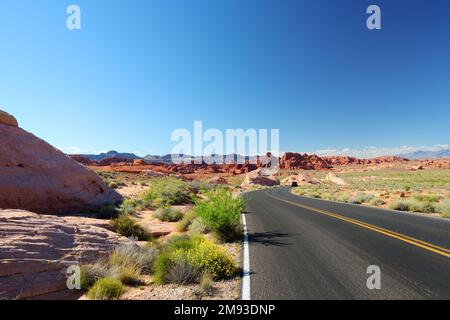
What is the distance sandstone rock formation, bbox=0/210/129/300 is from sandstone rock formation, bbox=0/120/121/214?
5.49 meters

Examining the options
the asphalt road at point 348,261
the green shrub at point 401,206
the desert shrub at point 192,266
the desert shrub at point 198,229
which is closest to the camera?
the asphalt road at point 348,261

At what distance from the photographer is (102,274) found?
612 centimetres

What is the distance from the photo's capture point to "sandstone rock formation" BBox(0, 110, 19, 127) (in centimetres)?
1437

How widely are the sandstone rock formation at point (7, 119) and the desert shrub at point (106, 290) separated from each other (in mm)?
12454

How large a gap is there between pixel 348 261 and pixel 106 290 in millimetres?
5098

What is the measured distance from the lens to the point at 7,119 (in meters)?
14.7

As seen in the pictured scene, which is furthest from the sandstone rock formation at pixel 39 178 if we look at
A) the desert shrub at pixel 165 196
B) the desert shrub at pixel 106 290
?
the desert shrub at pixel 106 290

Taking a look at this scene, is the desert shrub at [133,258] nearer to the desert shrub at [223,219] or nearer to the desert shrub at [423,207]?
the desert shrub at [223,219]

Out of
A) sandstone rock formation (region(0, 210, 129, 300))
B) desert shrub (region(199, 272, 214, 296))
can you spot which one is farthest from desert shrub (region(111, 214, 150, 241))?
desert shrub (region(199, 272, 214, 296))

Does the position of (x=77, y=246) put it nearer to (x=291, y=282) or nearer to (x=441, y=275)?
(x=291, y=282)

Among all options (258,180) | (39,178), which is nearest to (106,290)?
(39,178)

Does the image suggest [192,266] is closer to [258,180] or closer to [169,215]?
[169,215]

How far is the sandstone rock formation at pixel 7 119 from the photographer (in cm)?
1437
